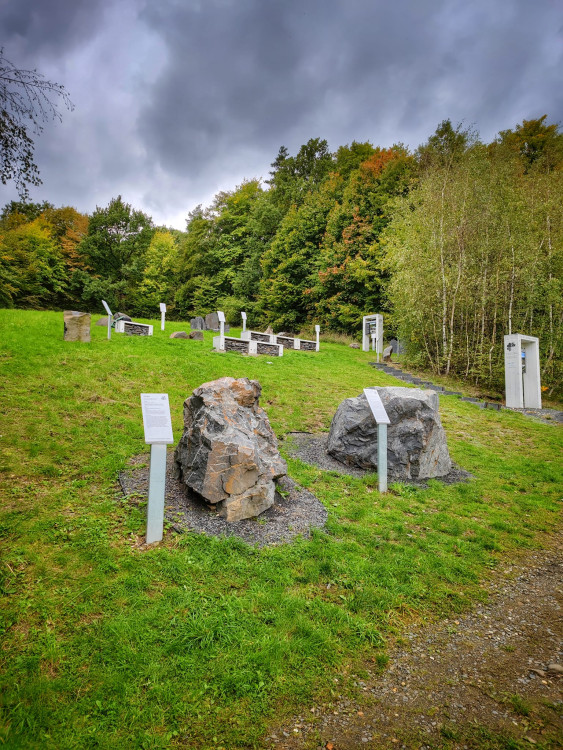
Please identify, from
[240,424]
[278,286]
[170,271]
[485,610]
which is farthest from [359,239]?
[485,610]

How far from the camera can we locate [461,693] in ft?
7.13

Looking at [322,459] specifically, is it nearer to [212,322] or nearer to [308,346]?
[308,346]

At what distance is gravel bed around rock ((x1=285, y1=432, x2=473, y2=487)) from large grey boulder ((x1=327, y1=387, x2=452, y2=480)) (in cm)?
12

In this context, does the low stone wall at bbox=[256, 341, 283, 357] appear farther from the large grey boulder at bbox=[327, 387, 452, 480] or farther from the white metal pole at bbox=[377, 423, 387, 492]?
the white metal pole at bbox=[377, 423, 387, 492]

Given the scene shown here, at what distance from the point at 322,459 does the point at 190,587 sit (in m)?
3.60

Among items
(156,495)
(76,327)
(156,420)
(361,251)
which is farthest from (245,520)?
(361,251)

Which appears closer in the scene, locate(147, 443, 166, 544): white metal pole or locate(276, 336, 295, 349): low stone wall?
locate(147, 443, 166, 544): white metal pole

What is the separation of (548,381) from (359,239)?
595 inches

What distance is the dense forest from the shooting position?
12898 mm

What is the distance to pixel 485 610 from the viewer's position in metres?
2.97

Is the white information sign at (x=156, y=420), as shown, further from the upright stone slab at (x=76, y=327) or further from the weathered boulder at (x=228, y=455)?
the upright stone slab at (x=76, y=327)

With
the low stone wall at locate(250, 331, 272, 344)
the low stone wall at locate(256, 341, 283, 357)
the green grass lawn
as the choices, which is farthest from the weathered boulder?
the low stone wall at locate(250, 331, 272, 344)

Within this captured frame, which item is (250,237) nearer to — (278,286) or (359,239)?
(278,286)

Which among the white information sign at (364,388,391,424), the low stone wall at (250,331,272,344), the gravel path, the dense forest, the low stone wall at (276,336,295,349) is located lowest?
the gravel path
